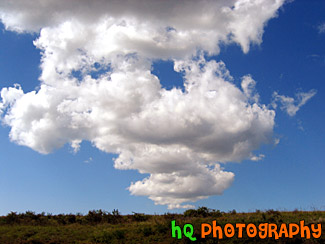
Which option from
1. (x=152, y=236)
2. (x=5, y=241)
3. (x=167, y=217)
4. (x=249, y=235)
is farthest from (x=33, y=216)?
(x=249, y=235)

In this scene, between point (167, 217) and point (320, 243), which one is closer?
point (320, 243)

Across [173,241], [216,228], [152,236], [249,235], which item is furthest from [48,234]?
[249,235]

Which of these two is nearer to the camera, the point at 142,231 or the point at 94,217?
the point at 142,231

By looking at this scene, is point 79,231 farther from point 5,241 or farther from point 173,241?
point 173,241

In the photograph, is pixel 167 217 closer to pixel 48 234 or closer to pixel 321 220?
pixel 48 234

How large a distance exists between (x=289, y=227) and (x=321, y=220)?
278 cm

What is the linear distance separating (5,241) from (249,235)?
57.1ft

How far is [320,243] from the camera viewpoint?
1836cm

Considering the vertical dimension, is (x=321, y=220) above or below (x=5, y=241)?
above

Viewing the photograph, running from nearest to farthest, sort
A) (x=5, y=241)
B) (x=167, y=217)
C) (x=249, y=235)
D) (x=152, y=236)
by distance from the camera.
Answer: (x=249, y=235)
(x=152, y=236)
(x=5, y=241)
(x=167, y=217)

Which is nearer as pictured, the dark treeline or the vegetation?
the vegetation

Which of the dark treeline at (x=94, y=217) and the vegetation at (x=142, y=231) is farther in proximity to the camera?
the dark treeline at (x=94, y=217)

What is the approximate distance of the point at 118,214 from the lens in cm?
3216

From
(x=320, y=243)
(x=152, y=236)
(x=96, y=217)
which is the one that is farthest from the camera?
(x=96, y=217)
